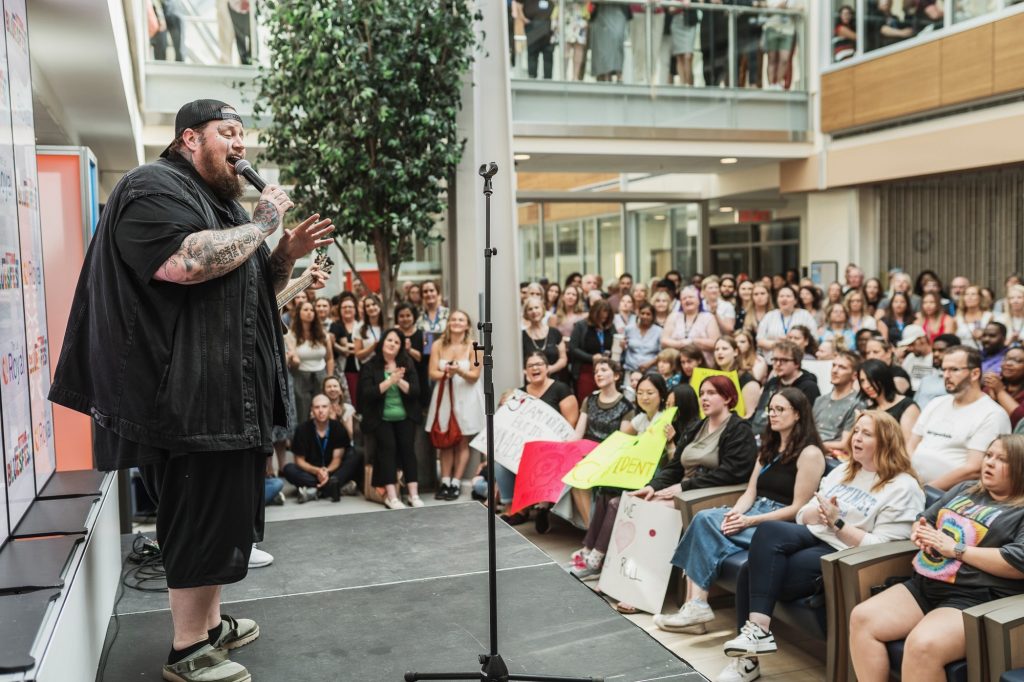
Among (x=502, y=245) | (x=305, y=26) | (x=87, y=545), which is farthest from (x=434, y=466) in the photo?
(x=87, y=545)

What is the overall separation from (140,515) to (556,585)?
383 cm

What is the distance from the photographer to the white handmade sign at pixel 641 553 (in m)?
4.59

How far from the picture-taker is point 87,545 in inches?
97.4

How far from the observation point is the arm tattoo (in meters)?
2.17

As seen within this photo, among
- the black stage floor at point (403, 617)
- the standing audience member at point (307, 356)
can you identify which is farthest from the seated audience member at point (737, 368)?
the standing audience member at point (307, 356)

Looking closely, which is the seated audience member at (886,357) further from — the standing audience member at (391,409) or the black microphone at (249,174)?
the black microphone at (249,174)

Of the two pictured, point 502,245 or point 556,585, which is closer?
point 556,585

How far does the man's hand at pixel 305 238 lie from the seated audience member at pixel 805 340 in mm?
5014

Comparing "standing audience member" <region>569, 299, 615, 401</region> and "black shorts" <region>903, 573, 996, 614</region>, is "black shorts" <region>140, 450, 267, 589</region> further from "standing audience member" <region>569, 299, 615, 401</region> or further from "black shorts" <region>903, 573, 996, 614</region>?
"standing audience member" <region>569, 299, 615, 401</region>

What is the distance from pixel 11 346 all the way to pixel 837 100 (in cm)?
1145

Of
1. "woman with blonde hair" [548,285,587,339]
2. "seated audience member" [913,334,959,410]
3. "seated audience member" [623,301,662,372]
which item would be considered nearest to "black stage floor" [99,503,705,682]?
"seated audience member" [913,334,959,410]

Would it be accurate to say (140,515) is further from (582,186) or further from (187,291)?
(582,186)

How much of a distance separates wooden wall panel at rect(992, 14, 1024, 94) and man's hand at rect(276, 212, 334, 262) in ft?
30.1

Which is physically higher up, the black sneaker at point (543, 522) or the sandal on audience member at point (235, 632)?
the sandal on audience member at point (235, 632)
